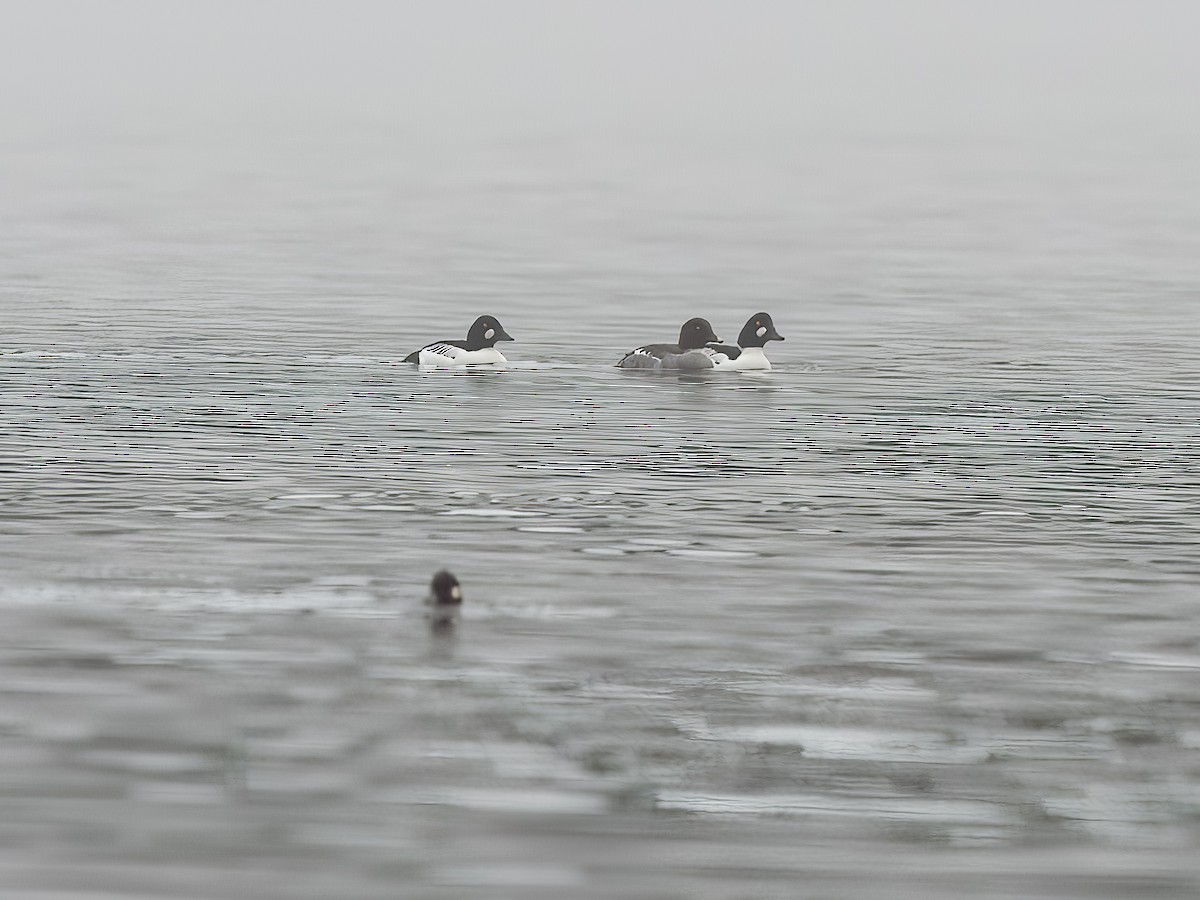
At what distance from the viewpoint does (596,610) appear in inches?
612

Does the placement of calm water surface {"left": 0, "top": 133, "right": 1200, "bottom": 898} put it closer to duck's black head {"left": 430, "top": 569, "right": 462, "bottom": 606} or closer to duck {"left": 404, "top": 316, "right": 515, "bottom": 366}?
duck's black head {"left": 430, "top": 569, "right": 462, "bottom": 606}

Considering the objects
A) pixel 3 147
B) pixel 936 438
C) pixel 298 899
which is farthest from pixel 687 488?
pixel 3 147

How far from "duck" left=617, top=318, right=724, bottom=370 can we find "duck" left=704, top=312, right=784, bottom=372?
6.2 inches

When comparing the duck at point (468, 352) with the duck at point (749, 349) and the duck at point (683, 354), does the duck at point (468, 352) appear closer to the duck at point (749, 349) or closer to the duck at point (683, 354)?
the duck at point (683, 354)

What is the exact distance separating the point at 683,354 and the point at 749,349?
1.01m

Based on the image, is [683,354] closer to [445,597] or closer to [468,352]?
[468,352]

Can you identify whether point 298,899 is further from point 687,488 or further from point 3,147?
point 3,147

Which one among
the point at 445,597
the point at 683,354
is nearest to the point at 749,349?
the point at 683,354

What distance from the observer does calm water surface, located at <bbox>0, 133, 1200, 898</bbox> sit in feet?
35.2

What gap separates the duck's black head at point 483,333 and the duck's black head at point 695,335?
2891 mm

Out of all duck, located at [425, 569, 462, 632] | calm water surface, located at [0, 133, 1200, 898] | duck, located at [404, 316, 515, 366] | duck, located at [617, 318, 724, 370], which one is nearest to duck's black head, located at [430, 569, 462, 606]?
duck, located at [425, 569, 462, 632]

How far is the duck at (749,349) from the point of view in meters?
34.8

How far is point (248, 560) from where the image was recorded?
1733 centimetres

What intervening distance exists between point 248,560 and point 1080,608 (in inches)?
229
